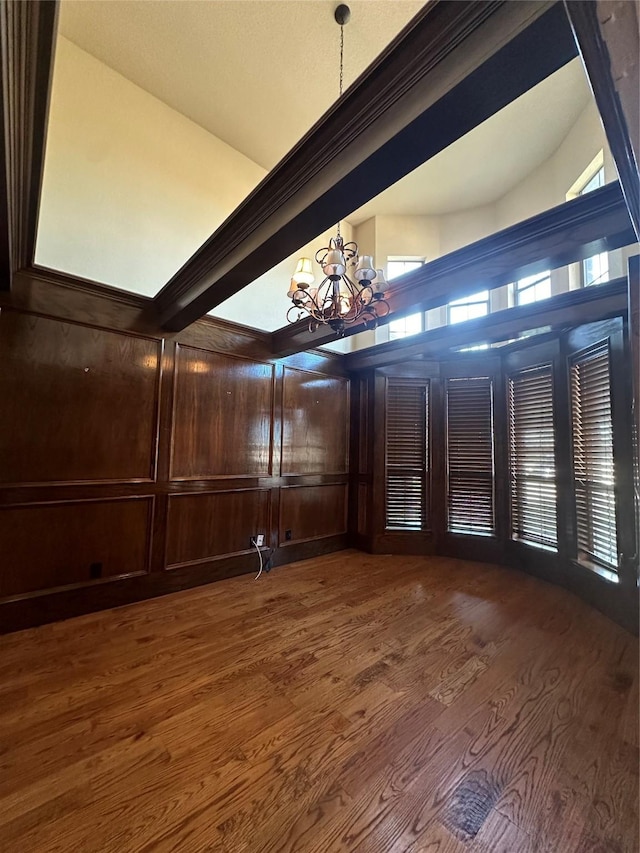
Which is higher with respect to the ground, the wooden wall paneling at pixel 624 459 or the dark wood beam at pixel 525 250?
the dark wood beam at pixel 525 250

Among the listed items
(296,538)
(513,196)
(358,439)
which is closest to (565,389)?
(358,439)

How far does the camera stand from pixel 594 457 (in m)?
3.01

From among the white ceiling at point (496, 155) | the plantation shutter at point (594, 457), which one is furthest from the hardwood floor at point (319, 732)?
the white ceiling at point (496, 155)

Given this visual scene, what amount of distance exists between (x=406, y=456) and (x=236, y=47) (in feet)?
13.9

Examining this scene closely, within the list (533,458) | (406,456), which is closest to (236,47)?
(406,456)

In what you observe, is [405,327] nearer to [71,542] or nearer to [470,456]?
[470,456]

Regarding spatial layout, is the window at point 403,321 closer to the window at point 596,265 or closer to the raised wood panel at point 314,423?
the raised wood panel at point 314,423

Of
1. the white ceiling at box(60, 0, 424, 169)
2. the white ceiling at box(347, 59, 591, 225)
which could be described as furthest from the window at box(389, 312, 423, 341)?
the white ceiling at box(60, 0, 424, 169)

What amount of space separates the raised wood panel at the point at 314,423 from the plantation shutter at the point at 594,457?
2563 mm

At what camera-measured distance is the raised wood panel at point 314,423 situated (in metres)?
4.06

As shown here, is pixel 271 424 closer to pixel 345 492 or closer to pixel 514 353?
pixel 345 492

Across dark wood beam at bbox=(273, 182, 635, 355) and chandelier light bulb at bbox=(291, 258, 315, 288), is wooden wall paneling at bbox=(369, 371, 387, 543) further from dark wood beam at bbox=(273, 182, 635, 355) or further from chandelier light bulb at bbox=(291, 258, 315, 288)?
chandelier light bulb at bbox=(291, 258, 315, 288)

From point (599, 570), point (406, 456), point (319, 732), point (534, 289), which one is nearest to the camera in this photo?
point (319, 732)

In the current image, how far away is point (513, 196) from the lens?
14.0ft
